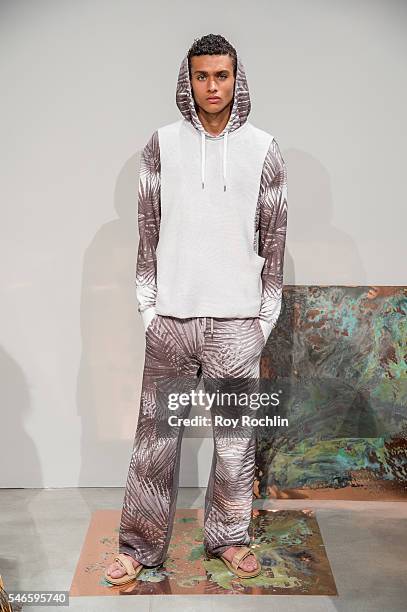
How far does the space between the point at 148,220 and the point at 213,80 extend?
1.61ft

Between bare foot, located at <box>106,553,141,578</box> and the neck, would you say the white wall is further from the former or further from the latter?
bare foot, located at <box>106,553,141,578</box>

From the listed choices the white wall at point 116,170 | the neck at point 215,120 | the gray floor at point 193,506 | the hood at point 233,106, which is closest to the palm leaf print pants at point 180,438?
the gray floor at point 193,506

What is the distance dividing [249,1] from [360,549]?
2.06 metres

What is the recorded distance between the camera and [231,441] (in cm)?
311

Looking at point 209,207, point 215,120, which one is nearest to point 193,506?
point 209,207

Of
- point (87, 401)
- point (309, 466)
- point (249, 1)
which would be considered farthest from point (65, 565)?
point (249, 1)

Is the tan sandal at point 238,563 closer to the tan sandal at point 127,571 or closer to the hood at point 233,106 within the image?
the tan sandal at point 127,571

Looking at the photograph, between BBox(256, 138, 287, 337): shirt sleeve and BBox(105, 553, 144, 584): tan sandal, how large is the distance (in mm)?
885

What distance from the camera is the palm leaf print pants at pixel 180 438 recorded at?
301cm

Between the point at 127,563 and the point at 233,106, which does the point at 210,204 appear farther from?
the point at 127,563

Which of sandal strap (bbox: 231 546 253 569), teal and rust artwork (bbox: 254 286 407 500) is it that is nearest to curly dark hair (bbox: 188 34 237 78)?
teal and rust artwork (bbox: 254 286 407 500)

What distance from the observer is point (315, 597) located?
294cm

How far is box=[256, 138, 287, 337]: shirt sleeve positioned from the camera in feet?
9.84

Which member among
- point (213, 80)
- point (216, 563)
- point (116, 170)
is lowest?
point (216, 563)
